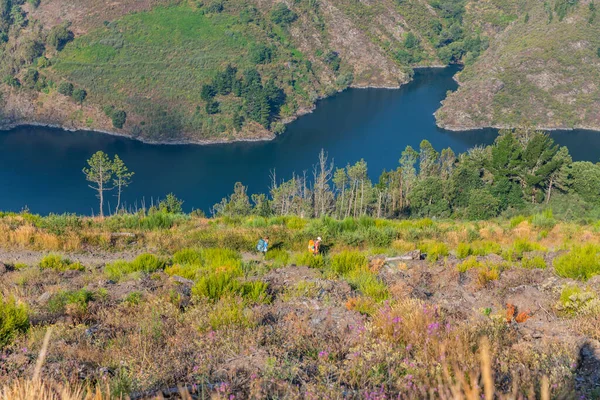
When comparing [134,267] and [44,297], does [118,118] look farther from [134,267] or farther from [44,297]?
[44,297]

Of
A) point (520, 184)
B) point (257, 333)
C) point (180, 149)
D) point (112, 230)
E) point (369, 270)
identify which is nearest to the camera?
point (257, 333)

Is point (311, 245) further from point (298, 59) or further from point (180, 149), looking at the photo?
point (298, 59)

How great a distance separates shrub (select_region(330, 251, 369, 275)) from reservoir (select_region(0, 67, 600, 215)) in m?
74.7

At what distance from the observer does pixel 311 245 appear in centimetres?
1411

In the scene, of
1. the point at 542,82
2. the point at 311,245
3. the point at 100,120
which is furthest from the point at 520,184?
the point at 100,120

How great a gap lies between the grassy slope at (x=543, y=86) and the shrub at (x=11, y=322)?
119 m

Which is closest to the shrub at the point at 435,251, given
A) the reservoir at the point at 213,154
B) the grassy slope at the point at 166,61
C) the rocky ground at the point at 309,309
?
the rocky ground at the point at 309,309

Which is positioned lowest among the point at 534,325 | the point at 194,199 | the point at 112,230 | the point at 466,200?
the point at 194,199

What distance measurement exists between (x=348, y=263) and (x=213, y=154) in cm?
9584

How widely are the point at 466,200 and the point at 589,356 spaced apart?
49.5m

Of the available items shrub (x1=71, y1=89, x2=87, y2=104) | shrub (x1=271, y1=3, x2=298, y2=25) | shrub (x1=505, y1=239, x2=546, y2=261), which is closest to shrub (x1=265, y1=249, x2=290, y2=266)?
shrub (x1=505, y1=239, x2=546, y2=261)

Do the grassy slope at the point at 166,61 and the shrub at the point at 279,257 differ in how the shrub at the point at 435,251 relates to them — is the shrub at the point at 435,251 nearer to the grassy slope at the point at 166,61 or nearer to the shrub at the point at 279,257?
the shrub at the point at 279,257

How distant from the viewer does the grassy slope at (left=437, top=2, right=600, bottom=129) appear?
11750cm

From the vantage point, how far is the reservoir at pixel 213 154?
8931cm
